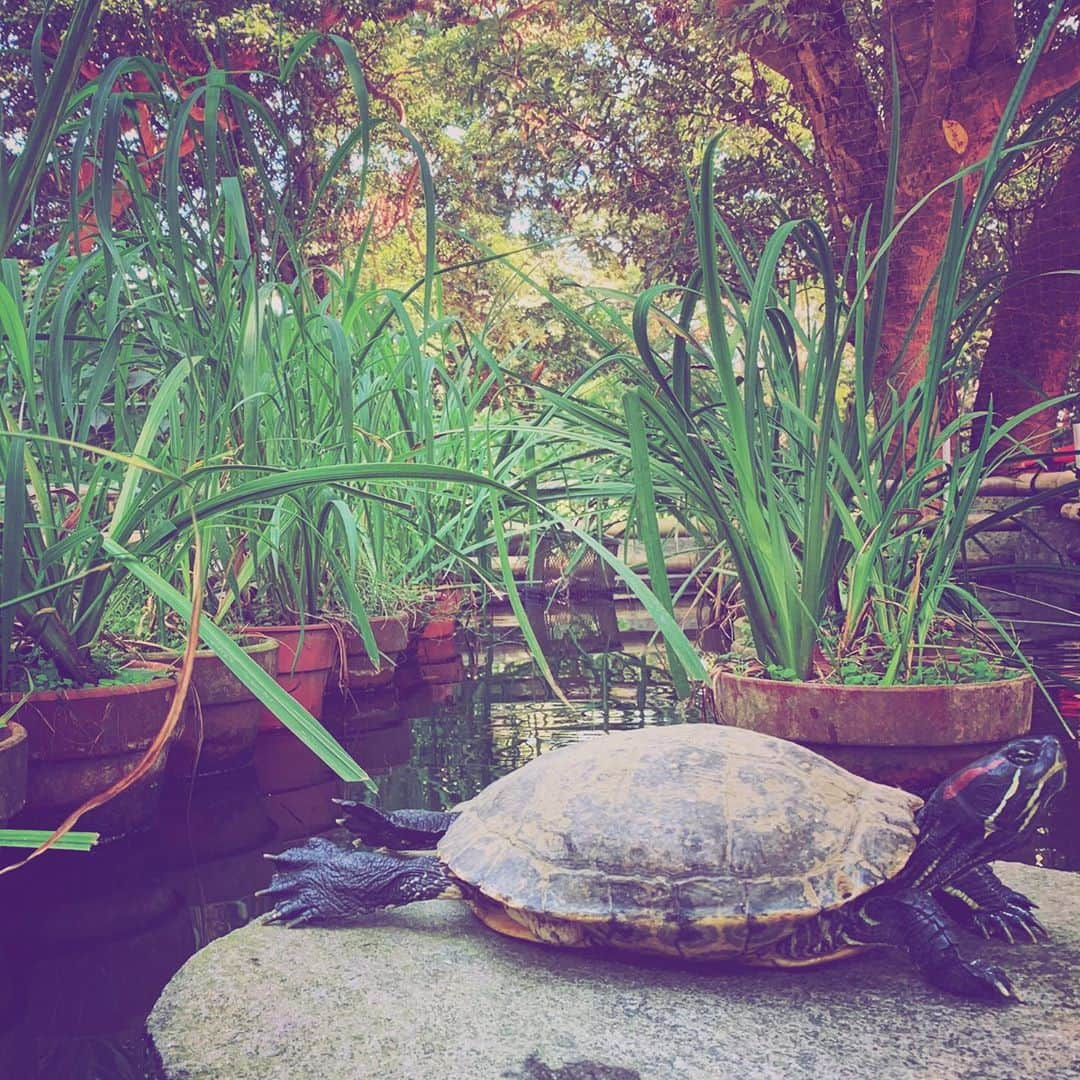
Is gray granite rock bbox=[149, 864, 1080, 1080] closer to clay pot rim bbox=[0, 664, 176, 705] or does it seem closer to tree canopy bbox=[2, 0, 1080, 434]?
clay pot rim bbox=[0, 664, 176, 705]

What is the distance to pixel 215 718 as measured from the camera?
58.6 inches

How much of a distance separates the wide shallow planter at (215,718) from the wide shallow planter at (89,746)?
0.20m

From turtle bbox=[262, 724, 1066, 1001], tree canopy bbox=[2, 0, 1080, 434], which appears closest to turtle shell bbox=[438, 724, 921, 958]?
turtle bbox=[262, 724, 1066, 1001]

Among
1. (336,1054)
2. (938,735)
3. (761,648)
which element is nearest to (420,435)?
(761,648)

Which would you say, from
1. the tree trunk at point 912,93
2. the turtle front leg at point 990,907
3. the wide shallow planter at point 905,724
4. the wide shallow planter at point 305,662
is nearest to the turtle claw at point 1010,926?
the turtle front leg at point 990,907

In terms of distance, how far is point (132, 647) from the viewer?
151 cm

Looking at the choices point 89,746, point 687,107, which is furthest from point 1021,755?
point 687,107

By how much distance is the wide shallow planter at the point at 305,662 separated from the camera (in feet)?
5.61

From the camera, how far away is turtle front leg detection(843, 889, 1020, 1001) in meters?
0.84

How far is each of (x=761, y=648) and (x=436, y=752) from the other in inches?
21.8

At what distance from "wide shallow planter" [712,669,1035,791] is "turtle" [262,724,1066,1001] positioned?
20 cm

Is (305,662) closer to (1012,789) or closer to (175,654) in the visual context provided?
(175,654)

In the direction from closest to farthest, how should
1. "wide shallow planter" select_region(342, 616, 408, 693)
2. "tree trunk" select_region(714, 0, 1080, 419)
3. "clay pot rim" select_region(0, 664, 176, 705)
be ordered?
"clay pot rim" select_region(0, 664, 176, 705), "wide shallow planter" select_region(342, 616, 408, 693), "tree trunk" select_region(714, 0, 1080, 419)

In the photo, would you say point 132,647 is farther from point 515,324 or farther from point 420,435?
point 515,324
